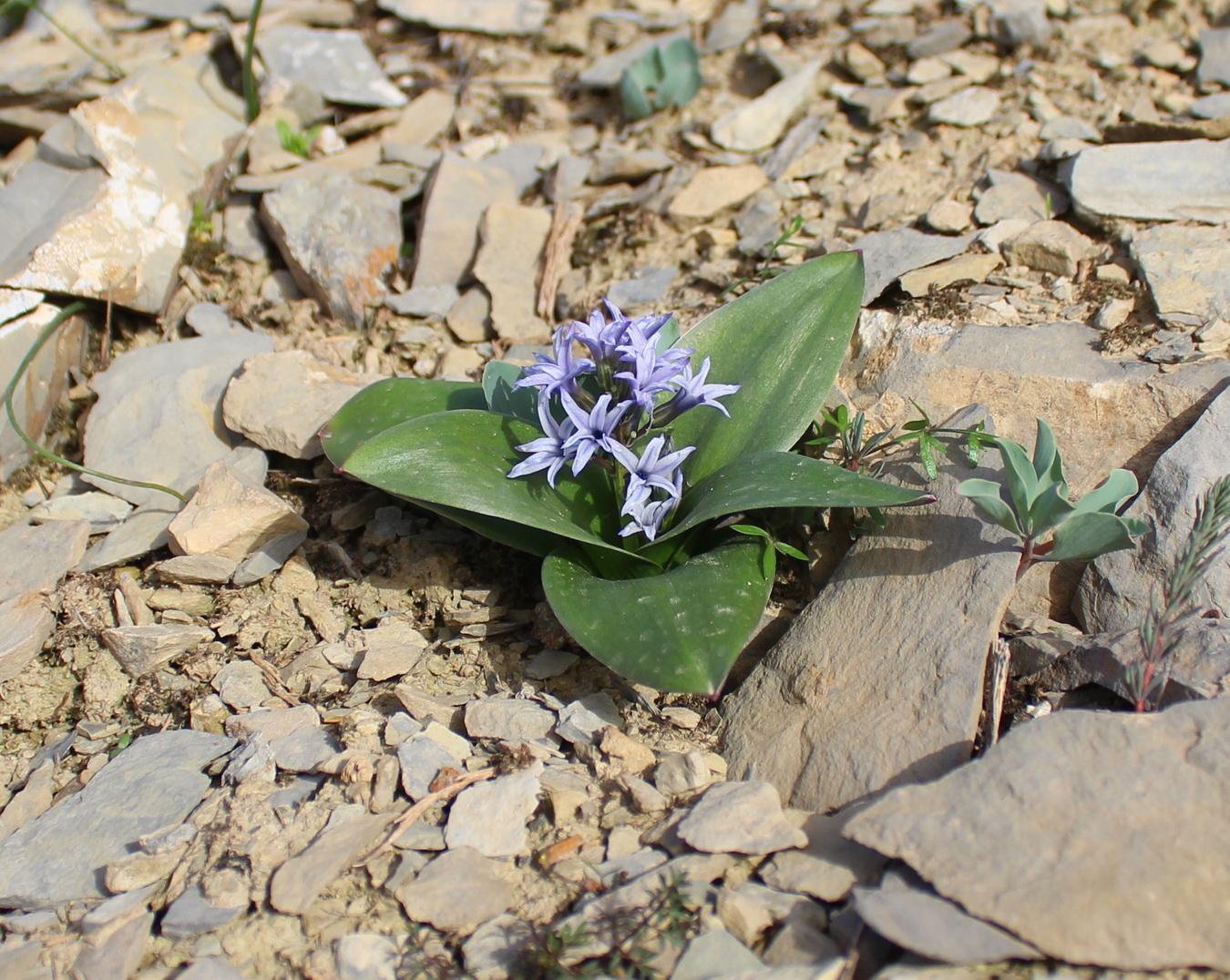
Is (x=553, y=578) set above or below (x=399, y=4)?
below

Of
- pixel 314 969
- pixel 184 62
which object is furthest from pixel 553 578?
pixel 184 62

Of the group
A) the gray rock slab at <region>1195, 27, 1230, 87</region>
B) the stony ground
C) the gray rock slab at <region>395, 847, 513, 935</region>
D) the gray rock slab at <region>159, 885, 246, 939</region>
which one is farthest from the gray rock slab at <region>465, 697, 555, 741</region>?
the gray rock slab at <region>1195, 27, 1230, 87</region>

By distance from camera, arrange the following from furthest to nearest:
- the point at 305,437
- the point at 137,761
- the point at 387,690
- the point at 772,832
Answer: the point at 305,437, the point at 387,690, the point at 137,761, the point at 772,832

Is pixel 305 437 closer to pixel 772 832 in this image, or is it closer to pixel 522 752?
pixel 522 752

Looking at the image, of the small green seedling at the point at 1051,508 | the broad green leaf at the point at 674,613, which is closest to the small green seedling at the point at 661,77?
the broad green leaf at the point at 674,613

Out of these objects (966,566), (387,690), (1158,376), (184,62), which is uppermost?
(184,62)
